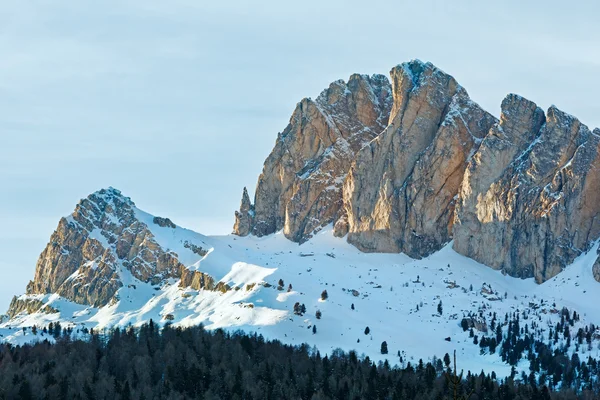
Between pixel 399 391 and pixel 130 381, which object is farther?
pixel 130 381

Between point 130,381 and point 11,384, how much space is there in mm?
25256

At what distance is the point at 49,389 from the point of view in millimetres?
184875

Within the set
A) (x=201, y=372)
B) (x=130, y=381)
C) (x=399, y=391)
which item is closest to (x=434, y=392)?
(x=399, y=391)

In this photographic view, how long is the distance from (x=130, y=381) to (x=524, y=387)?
8189cm

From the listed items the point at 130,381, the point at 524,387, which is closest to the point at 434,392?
the point at 524,387

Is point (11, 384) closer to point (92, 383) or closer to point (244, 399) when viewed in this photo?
point (92, 383)

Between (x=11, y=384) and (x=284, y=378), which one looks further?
(x=284, y=378)

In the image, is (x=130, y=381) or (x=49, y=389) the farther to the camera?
(x=130, y=381)

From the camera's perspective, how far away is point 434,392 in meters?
186

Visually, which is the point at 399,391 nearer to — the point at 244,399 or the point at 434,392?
the point at 434,392

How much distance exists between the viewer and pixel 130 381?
199500 mm

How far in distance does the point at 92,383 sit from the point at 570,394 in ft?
328

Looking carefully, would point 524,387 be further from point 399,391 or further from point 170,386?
point 170,386

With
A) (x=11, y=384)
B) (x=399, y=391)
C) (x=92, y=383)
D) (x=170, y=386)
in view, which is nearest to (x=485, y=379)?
(x=399, y=391)
